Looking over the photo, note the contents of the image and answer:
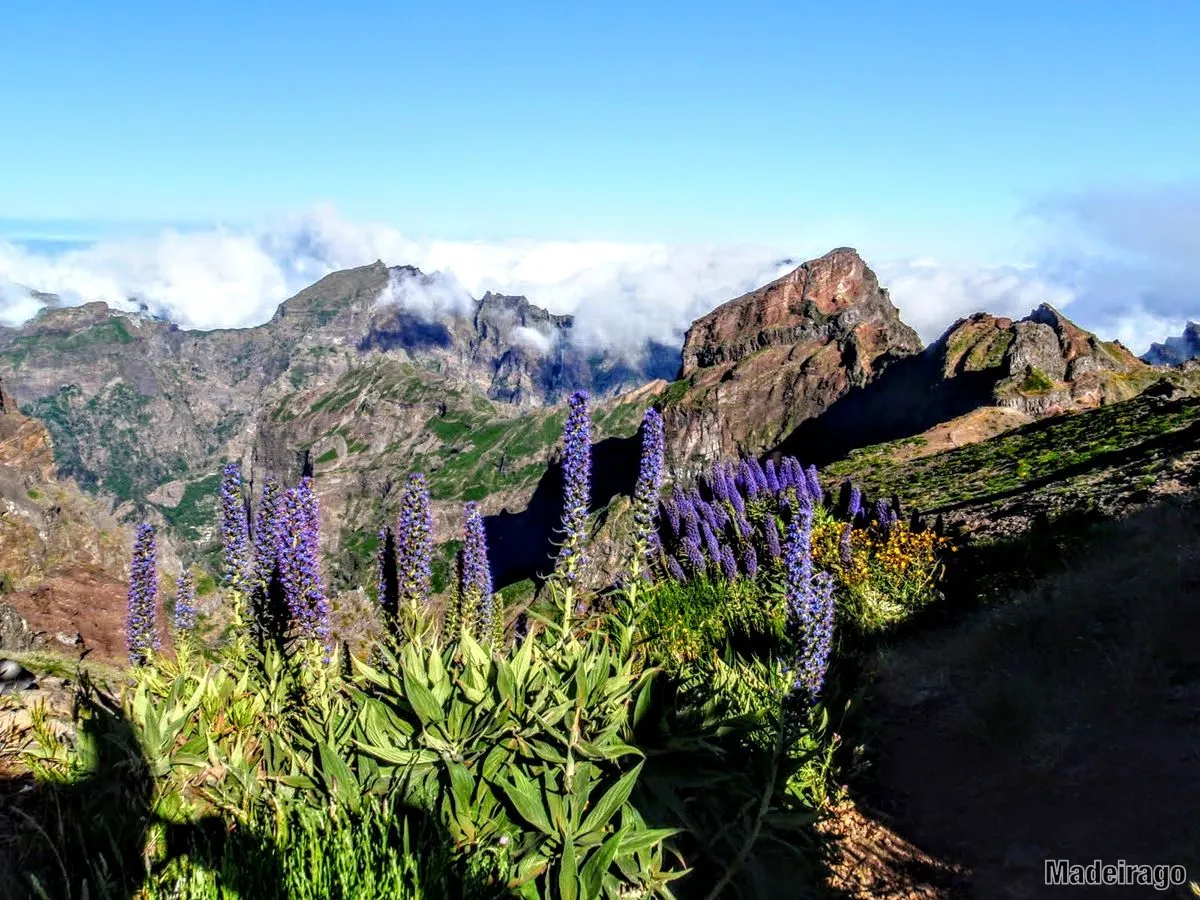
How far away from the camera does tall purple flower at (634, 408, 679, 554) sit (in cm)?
692

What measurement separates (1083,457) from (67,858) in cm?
1700

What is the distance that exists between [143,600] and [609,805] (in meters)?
7.71

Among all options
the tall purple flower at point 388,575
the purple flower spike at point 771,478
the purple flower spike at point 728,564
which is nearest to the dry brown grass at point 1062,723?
the purple flower spike at point 728,564

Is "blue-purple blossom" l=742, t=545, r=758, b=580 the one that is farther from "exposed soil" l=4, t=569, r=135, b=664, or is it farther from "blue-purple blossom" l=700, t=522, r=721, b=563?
"exposed soil" l=4, t=569, r=135, b=664

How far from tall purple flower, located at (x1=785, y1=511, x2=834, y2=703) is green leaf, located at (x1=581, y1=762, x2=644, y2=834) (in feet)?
10.3

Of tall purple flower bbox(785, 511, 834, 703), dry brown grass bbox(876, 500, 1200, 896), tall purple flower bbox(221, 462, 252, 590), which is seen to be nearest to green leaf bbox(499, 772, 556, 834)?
tall purple flower bbox(785, 511, 834, 703)

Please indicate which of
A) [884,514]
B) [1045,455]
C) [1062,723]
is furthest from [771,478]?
[1062,723]

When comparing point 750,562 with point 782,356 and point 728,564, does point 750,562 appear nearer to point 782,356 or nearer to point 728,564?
point 728,564

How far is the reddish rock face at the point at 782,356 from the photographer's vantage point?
154m

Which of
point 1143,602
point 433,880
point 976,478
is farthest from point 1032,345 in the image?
point 433,880

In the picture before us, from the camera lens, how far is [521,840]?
161 inches

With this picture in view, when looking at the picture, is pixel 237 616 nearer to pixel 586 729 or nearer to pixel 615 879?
pixel 586 729

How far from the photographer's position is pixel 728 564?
11961 mm

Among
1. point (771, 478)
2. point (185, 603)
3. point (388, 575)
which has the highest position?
point (771, 478)
